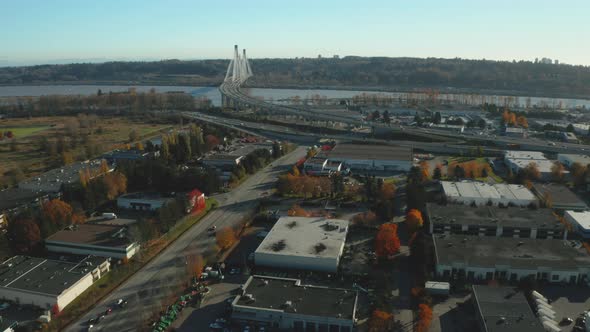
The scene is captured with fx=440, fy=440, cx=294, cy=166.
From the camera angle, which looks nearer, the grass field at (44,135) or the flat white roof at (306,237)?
the flat white roof at (306,237)

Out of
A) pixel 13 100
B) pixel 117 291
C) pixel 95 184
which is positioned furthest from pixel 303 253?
pixel 13 100

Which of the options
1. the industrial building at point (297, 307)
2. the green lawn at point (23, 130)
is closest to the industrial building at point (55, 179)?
the industrial building at point (297, 307)

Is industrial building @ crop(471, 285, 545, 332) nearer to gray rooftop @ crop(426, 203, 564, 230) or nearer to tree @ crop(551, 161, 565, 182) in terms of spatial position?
gray rooftop @ crop(426, 203, 564, 230)

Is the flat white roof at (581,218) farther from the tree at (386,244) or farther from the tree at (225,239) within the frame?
the tree at (225,239)

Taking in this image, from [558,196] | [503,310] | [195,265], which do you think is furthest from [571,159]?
[195,265]

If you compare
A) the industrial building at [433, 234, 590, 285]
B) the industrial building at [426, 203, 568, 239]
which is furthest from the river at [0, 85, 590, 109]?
the industrial building at [433, 234, 590, 285]

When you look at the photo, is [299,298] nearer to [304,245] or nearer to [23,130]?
[304,245]
